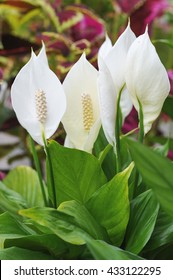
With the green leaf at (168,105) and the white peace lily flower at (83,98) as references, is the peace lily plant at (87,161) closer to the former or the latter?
the white peace lily flower at (83,98)

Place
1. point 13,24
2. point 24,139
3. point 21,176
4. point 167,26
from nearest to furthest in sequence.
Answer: point 21,176, point 24,139, point 13,24, point 167,26

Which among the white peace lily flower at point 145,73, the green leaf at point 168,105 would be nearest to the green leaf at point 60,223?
the white peace lily flower at point 145,73

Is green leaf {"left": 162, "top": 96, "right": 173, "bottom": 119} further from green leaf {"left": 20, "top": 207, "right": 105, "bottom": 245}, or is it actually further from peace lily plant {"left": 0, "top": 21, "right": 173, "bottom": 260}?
green leaf {"left": 20, "top": 207, "right": 105, "bottom": 245}

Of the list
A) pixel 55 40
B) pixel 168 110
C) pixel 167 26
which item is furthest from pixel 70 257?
pixel 167 26

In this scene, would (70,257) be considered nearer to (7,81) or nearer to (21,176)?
(21,176)

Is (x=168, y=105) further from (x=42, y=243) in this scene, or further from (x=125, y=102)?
(x=42, y=243)
